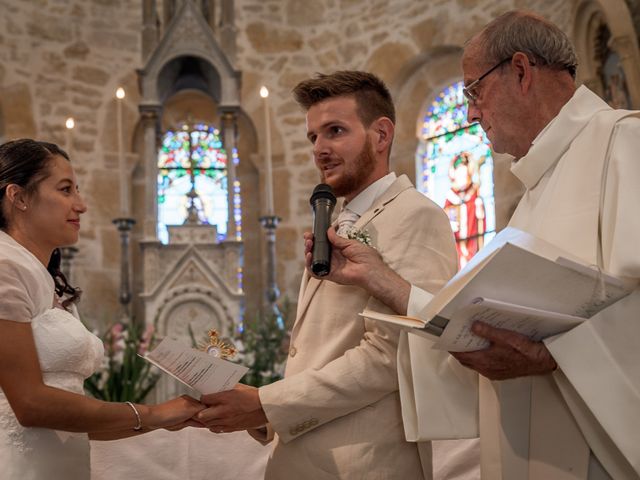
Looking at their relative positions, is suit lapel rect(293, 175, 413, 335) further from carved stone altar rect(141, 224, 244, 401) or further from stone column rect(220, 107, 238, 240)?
stone column rect(220, 107, 238, 240)

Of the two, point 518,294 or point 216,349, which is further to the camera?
point 216,349

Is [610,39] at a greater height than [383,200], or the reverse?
[610,39]

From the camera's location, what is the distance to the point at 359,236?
86.4 inches

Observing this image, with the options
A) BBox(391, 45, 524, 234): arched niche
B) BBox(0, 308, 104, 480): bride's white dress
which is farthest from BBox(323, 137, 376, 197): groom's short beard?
BBox(391, 45, 524, 234): arched niche

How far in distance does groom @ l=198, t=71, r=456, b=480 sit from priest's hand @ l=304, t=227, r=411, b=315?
3 cm

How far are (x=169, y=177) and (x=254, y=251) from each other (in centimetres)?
114

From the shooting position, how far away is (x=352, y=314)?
7.25 ft

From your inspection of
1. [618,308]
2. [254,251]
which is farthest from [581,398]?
[254,251]

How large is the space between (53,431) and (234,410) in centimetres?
47

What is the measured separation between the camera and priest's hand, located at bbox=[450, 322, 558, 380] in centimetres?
170

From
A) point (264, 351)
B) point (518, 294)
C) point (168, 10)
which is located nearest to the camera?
point (518, 294)

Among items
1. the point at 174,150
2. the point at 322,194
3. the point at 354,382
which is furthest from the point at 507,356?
the point at 174,150

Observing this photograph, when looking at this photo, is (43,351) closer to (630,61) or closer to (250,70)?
(630,61)

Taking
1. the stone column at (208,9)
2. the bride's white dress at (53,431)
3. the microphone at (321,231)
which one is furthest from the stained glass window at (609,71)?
the bride's white dress at (53,431)
